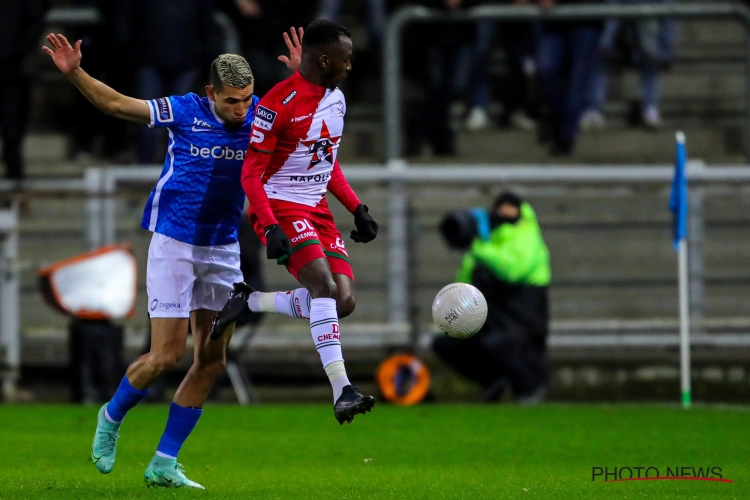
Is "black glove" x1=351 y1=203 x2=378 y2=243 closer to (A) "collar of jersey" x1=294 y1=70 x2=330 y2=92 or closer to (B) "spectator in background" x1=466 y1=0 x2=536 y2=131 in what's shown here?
(A) "collar of jersey" x1=294 y1=70 x2=330 y2=92

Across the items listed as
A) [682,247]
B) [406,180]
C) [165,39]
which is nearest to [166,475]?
[682,247]

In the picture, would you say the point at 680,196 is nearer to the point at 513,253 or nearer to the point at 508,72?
the point at 513,253

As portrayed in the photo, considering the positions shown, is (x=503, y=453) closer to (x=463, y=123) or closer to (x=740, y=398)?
(x=740, y=398)

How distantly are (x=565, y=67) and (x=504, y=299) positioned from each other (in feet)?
10.9

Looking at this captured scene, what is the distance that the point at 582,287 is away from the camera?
1327cm

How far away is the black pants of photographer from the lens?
12414mm

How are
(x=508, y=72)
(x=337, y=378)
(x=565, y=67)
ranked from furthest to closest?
(x=508, y=72) < (x=565, y=67) < (x=337, y=378)

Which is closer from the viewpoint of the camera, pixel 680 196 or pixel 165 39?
pixel 680 196

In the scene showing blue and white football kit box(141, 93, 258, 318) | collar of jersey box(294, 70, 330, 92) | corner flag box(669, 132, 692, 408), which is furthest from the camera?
corner flag box(669, 132, 692, 408)

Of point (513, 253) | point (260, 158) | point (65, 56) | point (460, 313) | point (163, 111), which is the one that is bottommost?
point (460, 313)

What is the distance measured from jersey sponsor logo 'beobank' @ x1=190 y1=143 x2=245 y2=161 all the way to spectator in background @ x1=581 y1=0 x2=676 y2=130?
26.8 ft

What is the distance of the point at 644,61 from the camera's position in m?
15.0

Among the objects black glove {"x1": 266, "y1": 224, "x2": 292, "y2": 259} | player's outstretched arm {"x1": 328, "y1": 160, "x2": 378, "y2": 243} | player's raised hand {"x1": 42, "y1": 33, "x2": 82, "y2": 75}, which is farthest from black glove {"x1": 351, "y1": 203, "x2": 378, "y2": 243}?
player's raised hand {"x1": 42, "y1": 33, "x2": 82, "y2": 75}

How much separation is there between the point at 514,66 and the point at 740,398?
4283 mm
